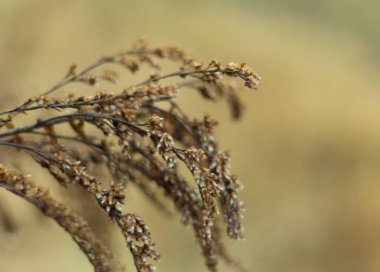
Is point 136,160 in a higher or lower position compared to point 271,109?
lower

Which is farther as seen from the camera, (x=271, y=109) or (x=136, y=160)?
(x=271, y=109)

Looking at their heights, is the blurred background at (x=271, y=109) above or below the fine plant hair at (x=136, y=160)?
above

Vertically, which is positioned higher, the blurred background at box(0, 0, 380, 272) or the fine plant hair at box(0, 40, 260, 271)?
the blurred background at box(0, 0, 380, 272)

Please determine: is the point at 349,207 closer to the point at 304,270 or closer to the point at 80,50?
the point at 304,270

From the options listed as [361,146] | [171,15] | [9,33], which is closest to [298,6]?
[171,15]

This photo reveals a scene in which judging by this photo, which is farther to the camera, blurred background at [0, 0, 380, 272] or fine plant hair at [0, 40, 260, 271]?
blurred background at [0, 0, 380, 272]

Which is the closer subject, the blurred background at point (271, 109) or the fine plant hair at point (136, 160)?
the fine plant hair at point (136, 160)

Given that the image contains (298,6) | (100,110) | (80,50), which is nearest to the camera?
(100,110)

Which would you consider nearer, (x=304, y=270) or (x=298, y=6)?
(x=304, y=270)
